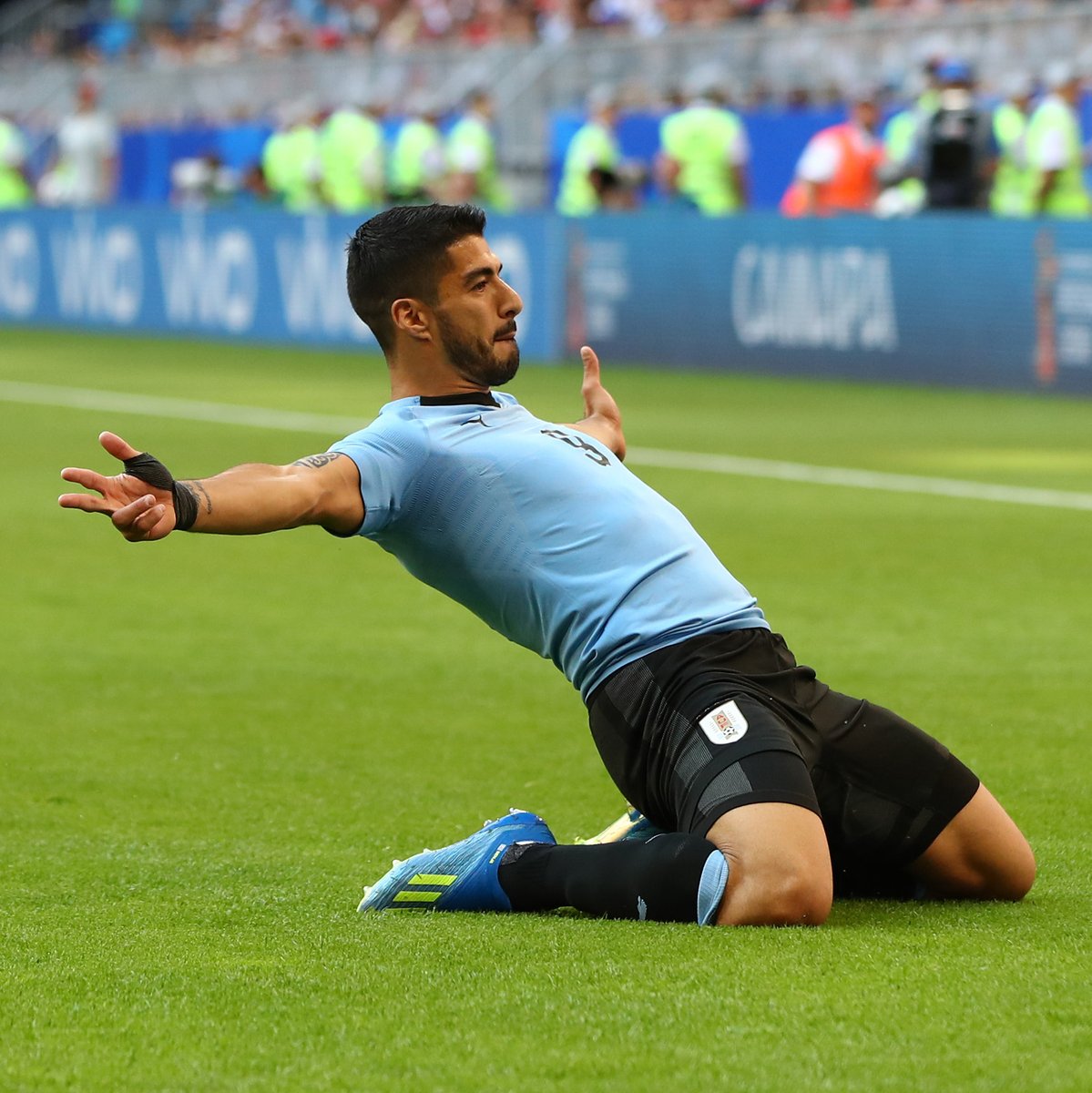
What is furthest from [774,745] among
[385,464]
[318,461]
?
[318,461]

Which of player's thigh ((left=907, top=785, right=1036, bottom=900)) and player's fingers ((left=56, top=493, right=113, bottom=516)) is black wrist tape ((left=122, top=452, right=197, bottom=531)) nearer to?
player's fingers ((left=56, top=493, right=113, bottom=516))

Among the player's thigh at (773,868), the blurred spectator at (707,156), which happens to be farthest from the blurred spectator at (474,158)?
the player's thigh at (773,868)

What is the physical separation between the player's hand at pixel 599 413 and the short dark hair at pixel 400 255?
0.71 meters

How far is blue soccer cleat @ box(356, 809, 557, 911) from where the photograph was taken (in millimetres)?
4914

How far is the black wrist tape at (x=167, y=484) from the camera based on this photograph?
438cm

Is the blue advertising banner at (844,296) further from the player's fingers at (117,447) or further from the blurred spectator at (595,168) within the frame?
the player's fingers at (117,447)

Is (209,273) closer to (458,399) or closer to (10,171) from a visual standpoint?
(10,171)

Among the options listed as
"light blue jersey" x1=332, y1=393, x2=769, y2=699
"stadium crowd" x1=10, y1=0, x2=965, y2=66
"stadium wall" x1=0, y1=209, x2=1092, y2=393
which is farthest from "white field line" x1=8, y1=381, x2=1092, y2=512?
"stadium crowd" x1=10, y1=0, x2=965, y2=66

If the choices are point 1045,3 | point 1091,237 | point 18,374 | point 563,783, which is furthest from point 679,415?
point 563,783

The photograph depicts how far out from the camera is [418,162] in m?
29.1

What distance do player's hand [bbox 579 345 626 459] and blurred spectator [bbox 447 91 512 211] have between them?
21915mm

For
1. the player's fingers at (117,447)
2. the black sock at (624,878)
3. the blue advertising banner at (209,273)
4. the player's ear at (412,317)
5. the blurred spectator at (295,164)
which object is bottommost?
the blue advertising banner at (209,273)

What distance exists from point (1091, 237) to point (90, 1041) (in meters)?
15.8

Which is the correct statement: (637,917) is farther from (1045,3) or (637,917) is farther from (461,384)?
(1045,3)
